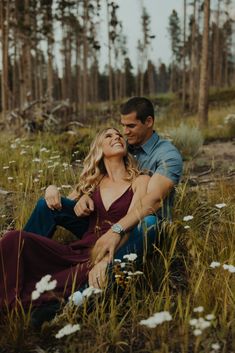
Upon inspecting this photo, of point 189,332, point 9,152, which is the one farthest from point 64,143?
point 189,332

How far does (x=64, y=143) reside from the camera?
7945 mm

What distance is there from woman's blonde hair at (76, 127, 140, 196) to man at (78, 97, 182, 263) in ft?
0.50

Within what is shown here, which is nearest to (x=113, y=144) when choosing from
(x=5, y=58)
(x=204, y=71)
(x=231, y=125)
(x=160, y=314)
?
(x=160, y=314)

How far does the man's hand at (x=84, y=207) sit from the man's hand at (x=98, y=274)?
66cm

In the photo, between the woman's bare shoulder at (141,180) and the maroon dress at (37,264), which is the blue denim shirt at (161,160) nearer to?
the woman's bare shoulder at (141,180)

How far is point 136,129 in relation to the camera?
381 cm

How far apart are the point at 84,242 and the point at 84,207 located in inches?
9.9

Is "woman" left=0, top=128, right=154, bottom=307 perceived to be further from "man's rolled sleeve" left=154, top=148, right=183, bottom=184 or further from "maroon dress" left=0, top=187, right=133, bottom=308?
"man's rolled sleeve" left=154, top=148, right=183, bottom=184

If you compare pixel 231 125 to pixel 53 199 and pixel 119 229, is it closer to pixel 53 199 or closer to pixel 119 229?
pixel 53 199

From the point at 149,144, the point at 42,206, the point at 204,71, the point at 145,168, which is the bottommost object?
the point at 42,206

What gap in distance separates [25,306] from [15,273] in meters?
0.20

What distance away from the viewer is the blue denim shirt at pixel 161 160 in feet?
11.3

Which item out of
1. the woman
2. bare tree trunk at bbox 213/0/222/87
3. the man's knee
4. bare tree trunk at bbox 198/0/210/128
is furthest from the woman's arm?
bare tree trunk at bbox 213/0/222/87

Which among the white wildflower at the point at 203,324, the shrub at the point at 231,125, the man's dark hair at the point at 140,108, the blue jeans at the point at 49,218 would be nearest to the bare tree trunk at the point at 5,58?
the shrub at the point at 231,125
